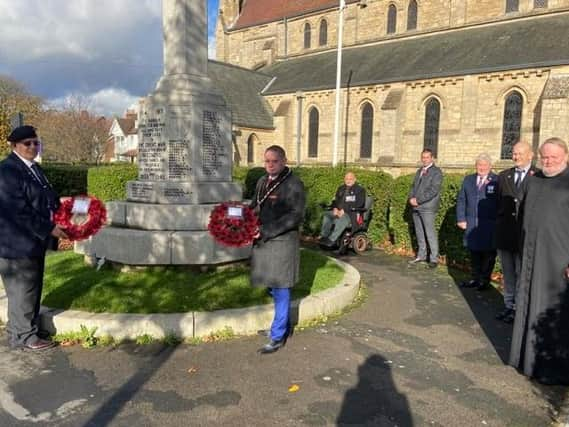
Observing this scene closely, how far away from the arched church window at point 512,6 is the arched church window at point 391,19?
307 inches

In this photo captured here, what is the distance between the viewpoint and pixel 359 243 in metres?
9.22

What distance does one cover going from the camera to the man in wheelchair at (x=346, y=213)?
8.89 meters

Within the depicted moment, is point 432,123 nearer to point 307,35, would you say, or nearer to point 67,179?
point 307,35

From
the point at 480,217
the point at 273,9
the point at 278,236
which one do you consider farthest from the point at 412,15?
the point at 278,236

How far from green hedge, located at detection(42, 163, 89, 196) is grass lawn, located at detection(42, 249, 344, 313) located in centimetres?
877

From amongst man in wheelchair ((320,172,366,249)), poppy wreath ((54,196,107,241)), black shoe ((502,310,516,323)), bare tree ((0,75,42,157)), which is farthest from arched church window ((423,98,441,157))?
bare tree ((0,75,42,157))

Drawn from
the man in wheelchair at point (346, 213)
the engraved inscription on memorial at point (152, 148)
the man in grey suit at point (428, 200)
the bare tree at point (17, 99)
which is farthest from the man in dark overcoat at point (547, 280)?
the bare tree at point (17, 99)

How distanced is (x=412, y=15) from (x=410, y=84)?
8.77 m

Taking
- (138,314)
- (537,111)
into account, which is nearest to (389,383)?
(138,314)

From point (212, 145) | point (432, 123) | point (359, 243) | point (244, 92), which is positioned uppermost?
point (244, 92)

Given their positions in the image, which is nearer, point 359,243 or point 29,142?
point 29,142

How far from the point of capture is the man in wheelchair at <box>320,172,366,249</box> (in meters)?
8.89

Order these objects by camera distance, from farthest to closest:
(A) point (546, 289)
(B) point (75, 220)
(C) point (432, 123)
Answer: (C) point (432, 123) < (B) point (75, 220) < (A) point (546, 289)

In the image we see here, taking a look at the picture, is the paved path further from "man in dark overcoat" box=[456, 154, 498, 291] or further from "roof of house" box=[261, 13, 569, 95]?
"roof of house" box=[261, 13, 569, 95]
